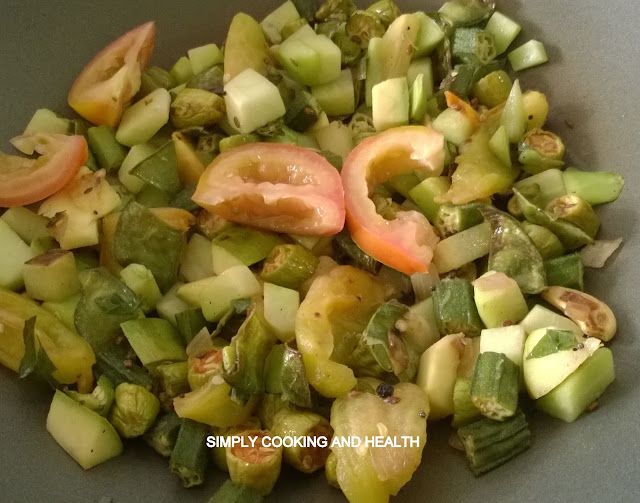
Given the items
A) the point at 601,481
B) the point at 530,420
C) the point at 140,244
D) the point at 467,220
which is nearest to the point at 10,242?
the point at 140,244

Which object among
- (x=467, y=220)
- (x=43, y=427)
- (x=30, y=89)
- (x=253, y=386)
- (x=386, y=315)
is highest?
(x=30, y=89)

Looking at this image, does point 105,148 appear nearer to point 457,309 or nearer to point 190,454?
point 190,454

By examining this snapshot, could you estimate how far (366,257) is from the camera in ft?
7.11

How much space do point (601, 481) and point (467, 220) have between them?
2.87 ft

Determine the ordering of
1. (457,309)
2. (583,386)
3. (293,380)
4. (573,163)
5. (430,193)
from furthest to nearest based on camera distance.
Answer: (573,163), (430,193), (457,309), (293,380), (583,386)

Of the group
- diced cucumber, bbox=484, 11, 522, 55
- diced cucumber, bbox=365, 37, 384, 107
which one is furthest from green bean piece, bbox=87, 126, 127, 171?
diced cucumber, bbox=484, 11, 522, 55

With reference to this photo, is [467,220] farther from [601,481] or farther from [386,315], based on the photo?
[601,481]

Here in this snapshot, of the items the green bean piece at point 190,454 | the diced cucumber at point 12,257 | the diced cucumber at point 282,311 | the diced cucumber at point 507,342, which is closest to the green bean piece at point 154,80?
the diced cucumber at point 12,257

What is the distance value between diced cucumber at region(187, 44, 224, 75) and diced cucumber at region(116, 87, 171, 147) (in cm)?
24

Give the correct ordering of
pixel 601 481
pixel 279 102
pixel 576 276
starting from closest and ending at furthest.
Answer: pixel 601 481
pixel 576 276
pixel 279 102

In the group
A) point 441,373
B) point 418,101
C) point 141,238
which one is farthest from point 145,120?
point 441,373

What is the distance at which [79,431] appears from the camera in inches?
73.3

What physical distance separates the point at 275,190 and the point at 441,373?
75 cm

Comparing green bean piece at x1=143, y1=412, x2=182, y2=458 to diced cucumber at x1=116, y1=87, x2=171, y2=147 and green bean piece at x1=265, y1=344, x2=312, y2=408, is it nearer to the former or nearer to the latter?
green bean piece at x1=265, y1=344, x2=312, y2=408
